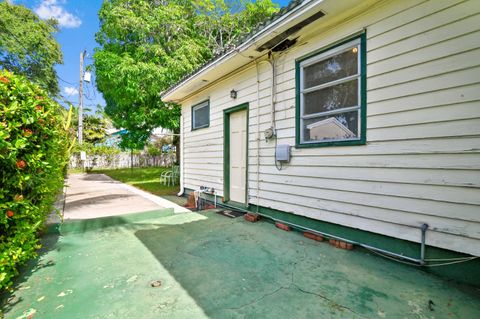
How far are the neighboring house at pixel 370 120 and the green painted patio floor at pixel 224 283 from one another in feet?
1.50

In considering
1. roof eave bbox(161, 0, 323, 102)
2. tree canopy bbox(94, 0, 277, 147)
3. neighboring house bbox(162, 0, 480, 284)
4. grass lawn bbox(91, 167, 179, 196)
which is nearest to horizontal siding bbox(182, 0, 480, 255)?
neighboring house bbox(162, 0, 480, 284)

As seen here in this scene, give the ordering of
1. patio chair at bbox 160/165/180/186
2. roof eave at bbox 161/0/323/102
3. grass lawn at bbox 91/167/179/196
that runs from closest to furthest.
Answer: roof eave at bbox 161/0/323/102 → grass lawn at bbox 91/167/179/196 → patio chair at bbox 160/165/180/186

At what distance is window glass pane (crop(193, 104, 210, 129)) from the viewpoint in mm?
5770

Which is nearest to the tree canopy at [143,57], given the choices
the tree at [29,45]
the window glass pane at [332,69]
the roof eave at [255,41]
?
the roof eave at [255,41]

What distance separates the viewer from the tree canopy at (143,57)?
25.9ft

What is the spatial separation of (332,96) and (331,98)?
3 centimetres

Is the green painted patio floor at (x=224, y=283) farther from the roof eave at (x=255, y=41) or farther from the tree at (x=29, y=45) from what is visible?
the tree at (x=29, y=45)

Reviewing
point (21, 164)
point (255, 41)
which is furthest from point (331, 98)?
point (21, 164)

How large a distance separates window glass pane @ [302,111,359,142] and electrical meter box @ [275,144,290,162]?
32cm

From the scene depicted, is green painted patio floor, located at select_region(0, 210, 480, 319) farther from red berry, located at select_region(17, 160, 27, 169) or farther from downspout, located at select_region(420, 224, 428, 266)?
red berry, located at select_region(17, 160, 27, 169)

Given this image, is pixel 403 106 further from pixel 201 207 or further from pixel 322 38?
pixel 201 207

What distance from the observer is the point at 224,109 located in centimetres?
500

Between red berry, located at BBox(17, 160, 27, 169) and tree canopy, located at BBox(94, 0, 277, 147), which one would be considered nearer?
red berry, located at BBox(17, 160, 27, 169)

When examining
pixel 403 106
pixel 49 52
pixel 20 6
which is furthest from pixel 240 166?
pixel 20 6
